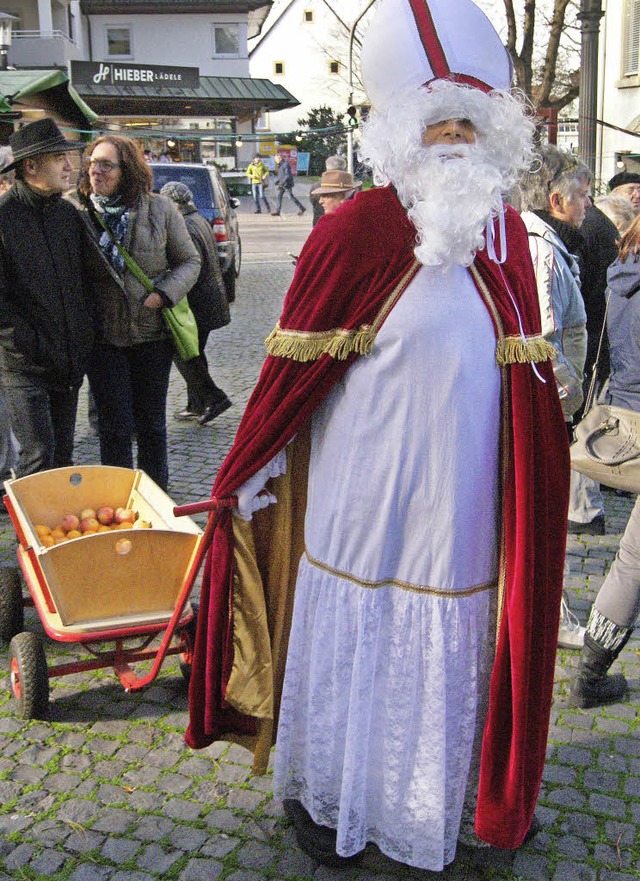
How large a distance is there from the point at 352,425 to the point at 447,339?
1.03 ft

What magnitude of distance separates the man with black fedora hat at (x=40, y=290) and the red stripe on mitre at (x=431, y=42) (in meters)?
2.42

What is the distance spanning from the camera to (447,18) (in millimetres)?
2205

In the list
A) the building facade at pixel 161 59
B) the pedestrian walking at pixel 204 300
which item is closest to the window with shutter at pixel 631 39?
the building facade at pixel 161 59

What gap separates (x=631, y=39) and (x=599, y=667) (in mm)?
21818

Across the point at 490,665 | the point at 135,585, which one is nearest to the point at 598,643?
the point at 490,665

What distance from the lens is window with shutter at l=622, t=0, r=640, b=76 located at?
2159 centimetres

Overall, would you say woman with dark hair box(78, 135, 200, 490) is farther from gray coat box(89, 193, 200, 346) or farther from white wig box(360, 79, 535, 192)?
white wig box(360, 79, 535, 192)

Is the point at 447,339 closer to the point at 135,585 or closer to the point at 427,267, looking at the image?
the point at 427,267

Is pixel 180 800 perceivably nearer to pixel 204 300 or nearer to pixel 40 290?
pixel 40 290

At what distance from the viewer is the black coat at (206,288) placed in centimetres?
618

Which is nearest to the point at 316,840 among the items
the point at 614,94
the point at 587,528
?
the point at 587,528

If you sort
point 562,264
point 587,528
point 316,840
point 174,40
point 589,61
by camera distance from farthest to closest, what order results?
point 174,40, point 589,61, point 587,528, point 562,264, point 316,840

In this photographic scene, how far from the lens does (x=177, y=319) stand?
4.98 metres

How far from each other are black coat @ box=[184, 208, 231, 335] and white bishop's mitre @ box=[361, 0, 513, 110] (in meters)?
3.96
